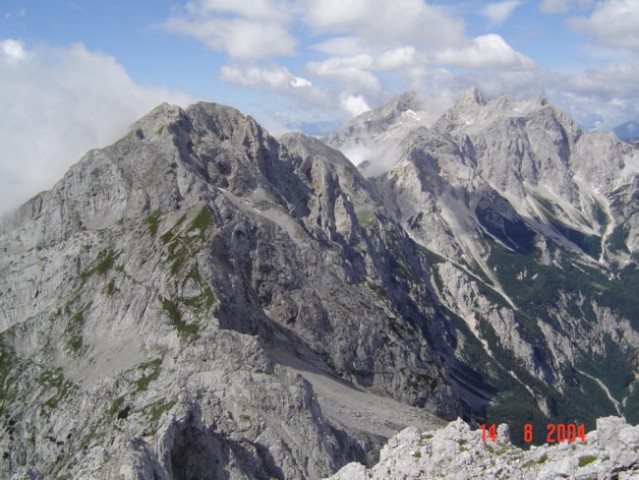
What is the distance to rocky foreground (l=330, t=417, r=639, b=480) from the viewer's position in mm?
39906

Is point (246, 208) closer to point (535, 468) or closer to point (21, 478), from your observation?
point (21, 478)

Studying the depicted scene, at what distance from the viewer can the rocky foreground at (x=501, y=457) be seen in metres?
39.9

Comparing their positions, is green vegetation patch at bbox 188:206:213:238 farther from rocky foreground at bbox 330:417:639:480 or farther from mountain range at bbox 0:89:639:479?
rocky foreground at bbox 330:417:639:480

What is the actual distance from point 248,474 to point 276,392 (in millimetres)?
20858

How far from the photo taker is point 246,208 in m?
189

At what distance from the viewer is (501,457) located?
1923 inches

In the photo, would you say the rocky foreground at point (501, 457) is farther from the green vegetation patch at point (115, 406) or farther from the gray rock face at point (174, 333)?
the green vegetation patch at point (115, 406)

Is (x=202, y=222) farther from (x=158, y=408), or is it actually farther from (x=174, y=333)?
(x=158, y=408)

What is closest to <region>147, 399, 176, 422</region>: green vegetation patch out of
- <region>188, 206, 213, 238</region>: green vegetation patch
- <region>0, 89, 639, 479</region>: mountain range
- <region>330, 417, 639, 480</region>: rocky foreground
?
<region>0, 89, 639, 479</region>: mountain range

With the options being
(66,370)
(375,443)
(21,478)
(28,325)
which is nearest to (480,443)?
(21,478)

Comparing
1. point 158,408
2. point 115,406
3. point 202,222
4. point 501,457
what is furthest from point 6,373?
point 501,457

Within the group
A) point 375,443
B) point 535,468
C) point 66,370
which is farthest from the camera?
point 66,370

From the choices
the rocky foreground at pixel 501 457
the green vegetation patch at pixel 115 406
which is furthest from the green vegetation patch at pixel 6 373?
the rocky foreground at pixel 501 457

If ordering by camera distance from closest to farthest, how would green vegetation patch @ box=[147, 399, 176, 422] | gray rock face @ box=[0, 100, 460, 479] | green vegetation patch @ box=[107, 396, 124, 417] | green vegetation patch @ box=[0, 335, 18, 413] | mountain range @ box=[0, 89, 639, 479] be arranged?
gray rock face @ box=[0, 100, 460, 479]
mountain range @ box=[0, 89, 639, 479]
green vegetation patch @ box=[147, 399, 176, 422]
green vegetation patch @ box=[107, 396, 124, 417]
green vegetation patch @ box=[0, 335, 18, 413]
